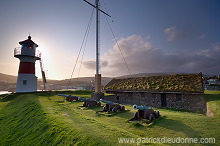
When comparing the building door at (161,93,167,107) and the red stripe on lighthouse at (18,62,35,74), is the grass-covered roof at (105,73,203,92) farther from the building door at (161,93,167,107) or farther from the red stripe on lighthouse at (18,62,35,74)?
the red stripe on lighthouse at (18,62,35,74)

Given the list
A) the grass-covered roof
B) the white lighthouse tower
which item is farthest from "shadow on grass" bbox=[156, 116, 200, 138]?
the white lighthouse tower

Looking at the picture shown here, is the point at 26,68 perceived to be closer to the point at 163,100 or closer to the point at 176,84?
the point at 163,100

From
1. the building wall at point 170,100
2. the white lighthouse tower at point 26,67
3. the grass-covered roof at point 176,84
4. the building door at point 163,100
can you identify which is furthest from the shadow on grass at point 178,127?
the white lighthouse tower at point 26,67

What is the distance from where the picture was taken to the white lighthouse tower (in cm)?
2161

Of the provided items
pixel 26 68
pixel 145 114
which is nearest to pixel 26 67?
pixel 26 68

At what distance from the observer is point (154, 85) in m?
21.1

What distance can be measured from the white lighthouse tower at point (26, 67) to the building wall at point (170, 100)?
1522cm

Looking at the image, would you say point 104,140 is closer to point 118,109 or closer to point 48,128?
point 48,128

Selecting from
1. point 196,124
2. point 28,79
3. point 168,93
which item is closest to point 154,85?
point 168,93

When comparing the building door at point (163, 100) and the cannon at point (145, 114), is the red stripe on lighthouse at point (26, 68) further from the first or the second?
the building door at point (163, 100)

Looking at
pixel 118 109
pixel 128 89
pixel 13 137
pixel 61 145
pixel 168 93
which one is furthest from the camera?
pixel 128 89

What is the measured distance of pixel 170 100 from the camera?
59.4 feet

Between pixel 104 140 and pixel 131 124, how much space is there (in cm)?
377

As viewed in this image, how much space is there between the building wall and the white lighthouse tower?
599 inches
